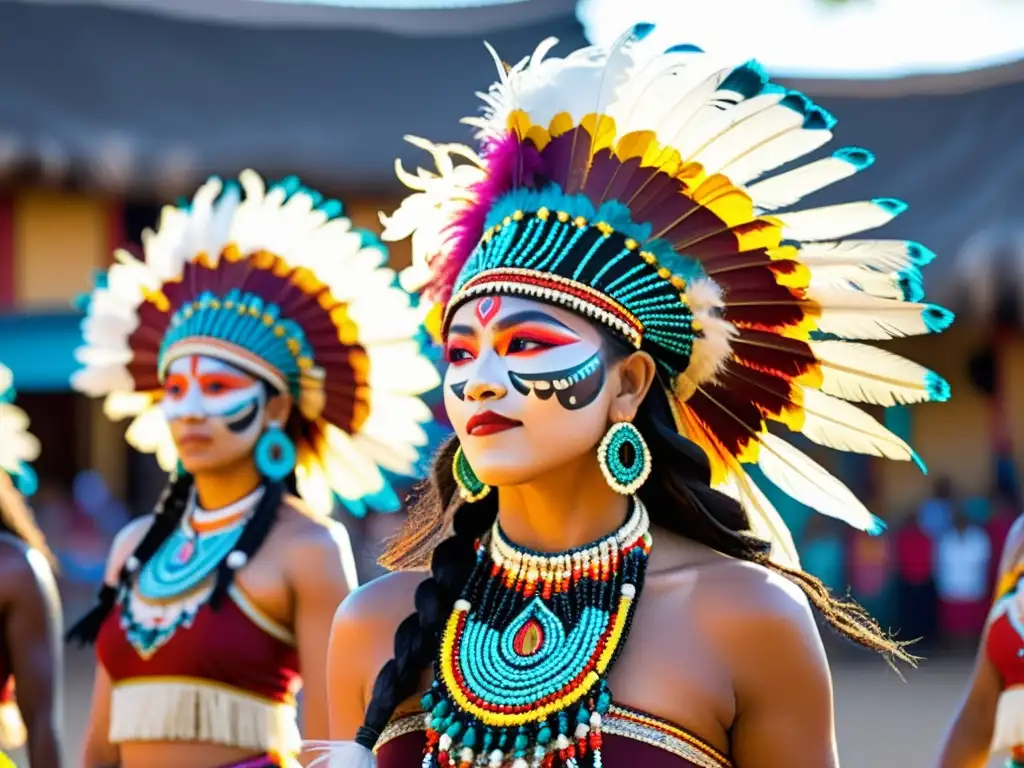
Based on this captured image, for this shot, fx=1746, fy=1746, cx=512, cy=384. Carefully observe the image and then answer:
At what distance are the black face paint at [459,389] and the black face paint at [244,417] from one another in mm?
2387

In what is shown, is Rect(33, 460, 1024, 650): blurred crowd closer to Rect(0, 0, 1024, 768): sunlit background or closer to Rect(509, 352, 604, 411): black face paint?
Rect(0, 0, 1024, 768): sunlit background

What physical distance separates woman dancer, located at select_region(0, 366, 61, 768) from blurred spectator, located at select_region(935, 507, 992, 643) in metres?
12.6

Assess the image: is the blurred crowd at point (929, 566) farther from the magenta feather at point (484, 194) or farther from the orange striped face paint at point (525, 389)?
the orange striped face paint at point (525, 389)

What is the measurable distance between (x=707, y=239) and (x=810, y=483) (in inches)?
21.9

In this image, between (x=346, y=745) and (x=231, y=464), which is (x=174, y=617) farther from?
(x=346, y=745)

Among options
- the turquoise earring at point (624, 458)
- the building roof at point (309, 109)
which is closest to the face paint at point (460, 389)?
the turquoise earring at point (624, 458)

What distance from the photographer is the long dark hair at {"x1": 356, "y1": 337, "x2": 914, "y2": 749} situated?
343cm

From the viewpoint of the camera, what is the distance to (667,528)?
3.55m

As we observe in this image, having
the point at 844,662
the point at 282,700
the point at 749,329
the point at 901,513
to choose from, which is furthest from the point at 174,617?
the point at 901,513

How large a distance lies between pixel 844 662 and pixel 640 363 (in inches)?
588

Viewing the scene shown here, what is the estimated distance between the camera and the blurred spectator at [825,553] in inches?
691

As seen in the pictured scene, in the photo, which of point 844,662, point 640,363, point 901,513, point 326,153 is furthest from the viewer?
point 326,153

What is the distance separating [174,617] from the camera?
545 centimetres

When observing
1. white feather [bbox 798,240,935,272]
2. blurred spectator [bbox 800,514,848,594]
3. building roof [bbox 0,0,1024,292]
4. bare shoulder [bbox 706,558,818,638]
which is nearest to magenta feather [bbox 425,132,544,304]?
white feather [bbox 798,240,935,272]
